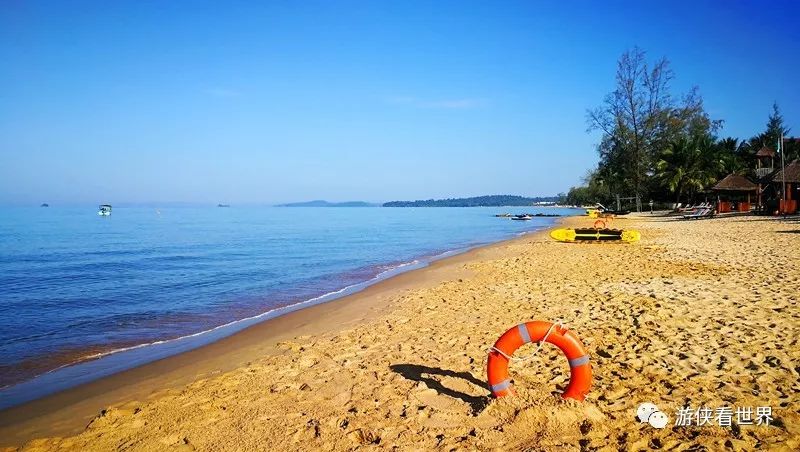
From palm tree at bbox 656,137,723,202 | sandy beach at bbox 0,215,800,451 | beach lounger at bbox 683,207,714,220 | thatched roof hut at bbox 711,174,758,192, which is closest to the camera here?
sandy beach at bbox 0,215,800,451

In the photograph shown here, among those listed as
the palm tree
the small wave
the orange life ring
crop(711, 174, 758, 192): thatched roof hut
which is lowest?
the small wave

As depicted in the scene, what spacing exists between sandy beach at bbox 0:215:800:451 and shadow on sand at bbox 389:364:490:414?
0.07 feet

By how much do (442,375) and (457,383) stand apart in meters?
0.29

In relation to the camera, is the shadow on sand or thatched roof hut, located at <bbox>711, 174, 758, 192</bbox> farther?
thatched roof hut, located at <bbox>711, 174, 758, 192</bbox>

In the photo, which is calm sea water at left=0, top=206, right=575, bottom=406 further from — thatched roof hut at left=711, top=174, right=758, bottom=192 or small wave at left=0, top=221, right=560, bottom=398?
thatched roof hut at left=711, top=174, right=758, bottom=192

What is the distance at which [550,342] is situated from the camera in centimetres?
407

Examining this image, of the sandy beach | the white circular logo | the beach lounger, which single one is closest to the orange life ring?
the sandy beach

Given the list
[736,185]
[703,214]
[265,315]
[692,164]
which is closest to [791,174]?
[703,214]

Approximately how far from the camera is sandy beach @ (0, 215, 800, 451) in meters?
3.78

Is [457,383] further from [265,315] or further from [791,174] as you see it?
[791,174]

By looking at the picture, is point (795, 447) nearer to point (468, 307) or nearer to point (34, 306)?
point (468, 307)

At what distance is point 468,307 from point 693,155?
44071 millimetres

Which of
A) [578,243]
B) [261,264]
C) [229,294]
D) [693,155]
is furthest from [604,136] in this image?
[229,294]

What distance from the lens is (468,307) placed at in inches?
336
